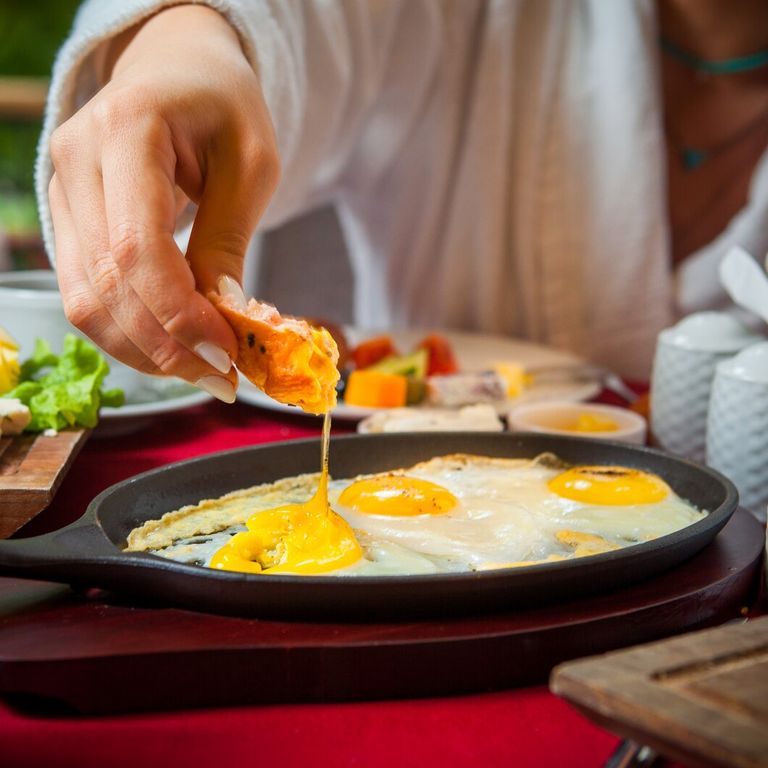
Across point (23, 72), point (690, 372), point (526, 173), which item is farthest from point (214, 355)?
point (23, 72)

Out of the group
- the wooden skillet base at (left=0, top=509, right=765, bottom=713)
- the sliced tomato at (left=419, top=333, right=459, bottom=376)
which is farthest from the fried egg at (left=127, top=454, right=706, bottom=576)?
the sliced tomato at (left=419, top=333, right=459, bottom=376)

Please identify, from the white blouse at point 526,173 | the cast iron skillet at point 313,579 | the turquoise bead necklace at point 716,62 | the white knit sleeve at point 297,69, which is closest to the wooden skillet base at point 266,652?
the cast iron skillet at point 313,579

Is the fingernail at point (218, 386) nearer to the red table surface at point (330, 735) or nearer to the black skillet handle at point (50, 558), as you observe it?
the black skillet handle at point (50, 558)

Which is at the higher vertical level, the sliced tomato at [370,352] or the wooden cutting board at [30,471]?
the wooden cutting board at [30,471]

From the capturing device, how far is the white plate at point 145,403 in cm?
160

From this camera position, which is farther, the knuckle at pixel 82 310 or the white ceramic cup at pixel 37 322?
the white ceramic cup at pixel 37 322

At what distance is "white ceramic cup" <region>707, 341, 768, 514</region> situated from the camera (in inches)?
48.4

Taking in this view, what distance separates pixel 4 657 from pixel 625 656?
494 mm

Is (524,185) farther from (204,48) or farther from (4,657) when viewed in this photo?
(4,657)

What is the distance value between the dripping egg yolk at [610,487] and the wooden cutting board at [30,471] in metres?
0.65

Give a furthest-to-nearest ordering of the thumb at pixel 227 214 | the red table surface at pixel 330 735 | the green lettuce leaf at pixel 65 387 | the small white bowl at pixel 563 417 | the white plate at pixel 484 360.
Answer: the white plate at pixel 484 360
the small white bowl at pixel 563 417
the green lettuce leaf at pixel 65 387
the thumb at pixel 227 214
the red table surface at pixel 330 735

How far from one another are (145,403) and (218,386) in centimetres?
72

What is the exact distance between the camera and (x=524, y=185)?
2701 millimetres

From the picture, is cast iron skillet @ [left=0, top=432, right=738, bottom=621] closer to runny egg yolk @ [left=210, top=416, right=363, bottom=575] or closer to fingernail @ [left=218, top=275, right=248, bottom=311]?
runny egg yolk @ [left=210, top=416, right=363, bottom=575]
